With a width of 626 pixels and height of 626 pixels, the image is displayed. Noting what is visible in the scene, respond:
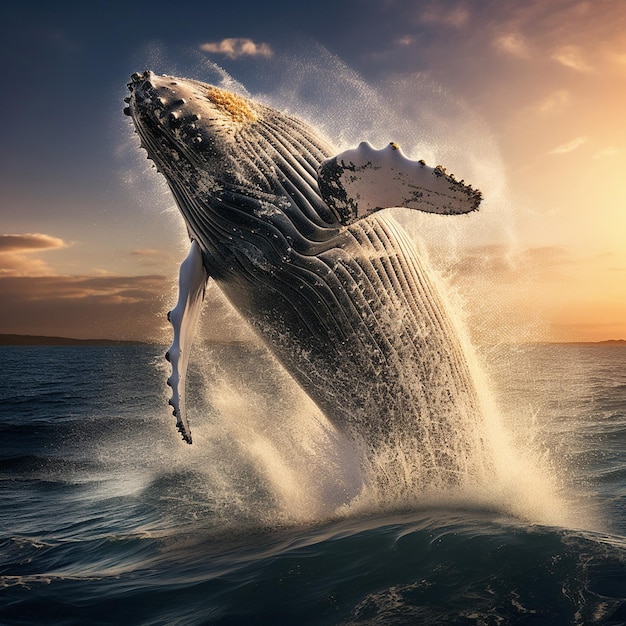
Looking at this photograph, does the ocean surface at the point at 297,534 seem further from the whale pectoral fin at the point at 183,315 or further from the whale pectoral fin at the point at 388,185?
the whale pectoral fin at the point at 388,185

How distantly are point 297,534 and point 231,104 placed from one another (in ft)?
15.7

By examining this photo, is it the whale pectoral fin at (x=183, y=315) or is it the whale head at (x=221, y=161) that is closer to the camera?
the whale head at (x=221, y=161)

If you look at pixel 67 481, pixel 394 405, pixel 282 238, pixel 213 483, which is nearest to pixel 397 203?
pixel 282 238

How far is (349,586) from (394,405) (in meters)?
2.72

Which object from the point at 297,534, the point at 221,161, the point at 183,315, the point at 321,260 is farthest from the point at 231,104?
→ the point at 297,534

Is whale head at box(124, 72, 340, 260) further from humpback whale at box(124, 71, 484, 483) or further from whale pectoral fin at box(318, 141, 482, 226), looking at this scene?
whale pectoral fin at box(318, 141, 482, 226)

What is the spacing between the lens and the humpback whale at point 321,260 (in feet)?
19.6

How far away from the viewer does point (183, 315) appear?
6820 millimetres

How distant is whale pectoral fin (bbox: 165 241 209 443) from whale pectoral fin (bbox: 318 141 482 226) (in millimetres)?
1738

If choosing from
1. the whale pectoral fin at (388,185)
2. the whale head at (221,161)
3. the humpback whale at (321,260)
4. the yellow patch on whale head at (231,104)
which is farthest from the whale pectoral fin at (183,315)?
the whale pectoral fin at (388,185)

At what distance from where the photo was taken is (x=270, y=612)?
4.68 meters

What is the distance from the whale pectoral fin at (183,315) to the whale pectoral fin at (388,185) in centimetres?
174

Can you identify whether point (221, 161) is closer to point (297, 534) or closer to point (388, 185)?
point (388, 185)

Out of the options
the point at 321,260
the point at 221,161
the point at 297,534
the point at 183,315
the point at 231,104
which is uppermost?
the point at 231,104
